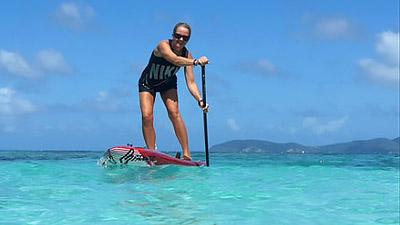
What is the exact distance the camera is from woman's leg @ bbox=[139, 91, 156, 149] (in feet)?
31.9

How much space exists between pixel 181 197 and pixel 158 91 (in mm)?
4738

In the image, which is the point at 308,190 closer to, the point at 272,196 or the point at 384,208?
the point at 272,196

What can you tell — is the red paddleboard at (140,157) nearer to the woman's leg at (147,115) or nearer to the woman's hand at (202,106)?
the woman's leg at (147,115)

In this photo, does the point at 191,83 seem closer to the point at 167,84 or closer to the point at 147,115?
the point at 167,84

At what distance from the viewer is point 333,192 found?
6.25 metres

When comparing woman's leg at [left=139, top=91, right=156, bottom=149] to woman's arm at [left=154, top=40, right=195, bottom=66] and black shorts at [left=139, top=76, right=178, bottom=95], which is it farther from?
woman's arm at [left=154, top=40, right=195, bottom=66]

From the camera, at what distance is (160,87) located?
32.5 ft

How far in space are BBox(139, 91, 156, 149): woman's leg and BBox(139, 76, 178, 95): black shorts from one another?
0.08m

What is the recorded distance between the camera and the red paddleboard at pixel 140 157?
9.51 metres

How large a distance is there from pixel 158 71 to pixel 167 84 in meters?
0.36

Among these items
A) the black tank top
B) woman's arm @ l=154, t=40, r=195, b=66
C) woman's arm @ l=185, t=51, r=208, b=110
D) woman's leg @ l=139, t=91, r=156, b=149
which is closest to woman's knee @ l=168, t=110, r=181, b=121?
woman's leg @ l=139, t=91, r=156, b=149

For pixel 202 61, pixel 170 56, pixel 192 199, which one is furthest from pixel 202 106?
pixel 192 199

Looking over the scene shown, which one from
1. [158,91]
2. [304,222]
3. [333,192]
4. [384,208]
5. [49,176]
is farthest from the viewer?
[158,91]

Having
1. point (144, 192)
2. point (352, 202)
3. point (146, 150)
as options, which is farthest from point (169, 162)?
point (352, 202)
